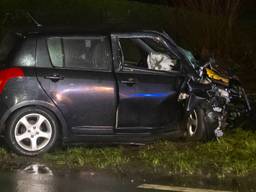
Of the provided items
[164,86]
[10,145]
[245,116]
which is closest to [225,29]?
[245,116]

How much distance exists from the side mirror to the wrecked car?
0.01 metres

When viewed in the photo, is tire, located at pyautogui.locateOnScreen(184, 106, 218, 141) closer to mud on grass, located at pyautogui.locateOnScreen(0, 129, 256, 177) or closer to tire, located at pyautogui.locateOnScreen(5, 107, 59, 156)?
mud on grass, located at pyautogui.locateOnScreen(0, 129, 256, 177)

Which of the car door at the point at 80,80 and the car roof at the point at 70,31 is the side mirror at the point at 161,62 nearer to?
the car roof at the point at 70,31

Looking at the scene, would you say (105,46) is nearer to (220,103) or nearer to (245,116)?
(220,103)

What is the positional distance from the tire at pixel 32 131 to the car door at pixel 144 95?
2.77 feet

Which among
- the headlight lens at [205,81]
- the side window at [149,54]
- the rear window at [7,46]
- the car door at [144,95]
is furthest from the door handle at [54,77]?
the headlight lens at [205,81]

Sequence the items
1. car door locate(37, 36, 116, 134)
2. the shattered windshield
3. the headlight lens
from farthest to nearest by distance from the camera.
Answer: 1. the shattered windshield
2. the headlight lens
3. car door locate(37, 36, 116, 134)

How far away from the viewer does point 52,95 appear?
8.30m

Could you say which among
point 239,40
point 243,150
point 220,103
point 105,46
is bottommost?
point 243,150

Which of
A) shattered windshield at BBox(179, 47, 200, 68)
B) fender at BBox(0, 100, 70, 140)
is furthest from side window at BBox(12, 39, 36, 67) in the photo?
shattered windshield at BBox(179, 47, 200, 68)

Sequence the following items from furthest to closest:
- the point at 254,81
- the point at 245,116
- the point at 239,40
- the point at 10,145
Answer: the point at 239,40
the point at 254,81
the point at 245,116
the point at 10,145

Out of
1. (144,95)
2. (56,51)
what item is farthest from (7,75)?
(144,95)

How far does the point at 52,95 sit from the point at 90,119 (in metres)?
0.55

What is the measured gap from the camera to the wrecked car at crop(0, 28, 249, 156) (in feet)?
27.2
